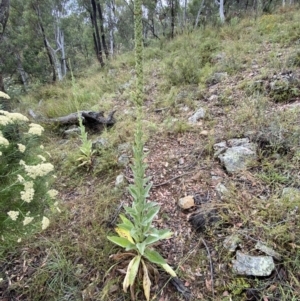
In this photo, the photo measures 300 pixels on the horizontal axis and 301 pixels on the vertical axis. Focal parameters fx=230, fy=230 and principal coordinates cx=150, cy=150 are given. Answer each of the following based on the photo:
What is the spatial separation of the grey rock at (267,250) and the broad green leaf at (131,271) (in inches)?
38.8

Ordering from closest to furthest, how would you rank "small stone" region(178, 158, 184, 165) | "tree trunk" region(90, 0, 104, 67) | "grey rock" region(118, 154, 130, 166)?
"small stone" region(178, 158, 184, 165), "grey rock" region(118, 154, 130, 166), "tree trunk" region(90, 0, 104, 67)

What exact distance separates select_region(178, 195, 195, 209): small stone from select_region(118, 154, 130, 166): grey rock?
38.8 inches

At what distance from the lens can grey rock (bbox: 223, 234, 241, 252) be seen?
6.41 feet

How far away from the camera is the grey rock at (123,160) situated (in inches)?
121

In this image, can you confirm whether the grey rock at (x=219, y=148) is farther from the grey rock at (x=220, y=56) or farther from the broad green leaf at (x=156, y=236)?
the grey rock at (x=220, y=56)

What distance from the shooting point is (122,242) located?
6.31ft

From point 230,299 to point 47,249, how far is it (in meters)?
1.67

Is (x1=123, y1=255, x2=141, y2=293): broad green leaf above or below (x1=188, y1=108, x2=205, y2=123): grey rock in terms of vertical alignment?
below

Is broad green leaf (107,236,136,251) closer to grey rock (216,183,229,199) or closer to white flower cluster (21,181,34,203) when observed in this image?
white flower cluster (21,181,34,203)

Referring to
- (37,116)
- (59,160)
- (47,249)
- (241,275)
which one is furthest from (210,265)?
(37,116)

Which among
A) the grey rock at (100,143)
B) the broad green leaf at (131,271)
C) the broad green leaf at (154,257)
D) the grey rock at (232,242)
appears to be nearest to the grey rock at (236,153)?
the grey rock at (232,242)

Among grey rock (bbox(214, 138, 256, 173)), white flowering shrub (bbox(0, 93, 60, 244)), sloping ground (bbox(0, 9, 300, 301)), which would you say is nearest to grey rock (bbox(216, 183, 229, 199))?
sloping ground (bbox(0, 9, 300, 301))

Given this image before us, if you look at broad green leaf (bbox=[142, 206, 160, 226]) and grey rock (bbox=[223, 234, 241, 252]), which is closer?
broad green leaf (bbox=[142, 206, 160, 226])

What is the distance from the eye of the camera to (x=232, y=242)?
198 centimetres
